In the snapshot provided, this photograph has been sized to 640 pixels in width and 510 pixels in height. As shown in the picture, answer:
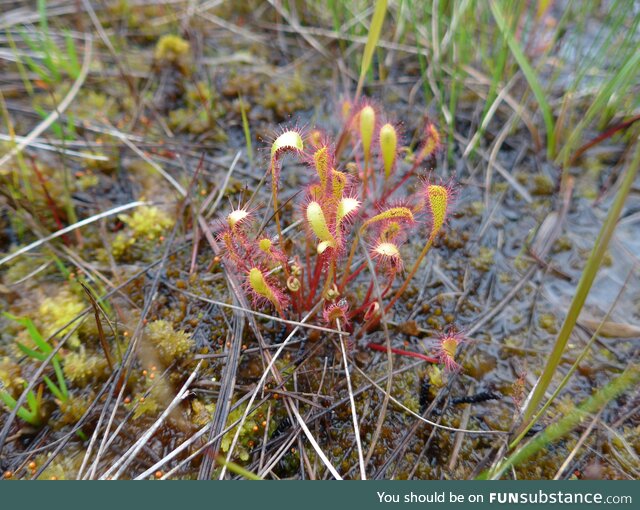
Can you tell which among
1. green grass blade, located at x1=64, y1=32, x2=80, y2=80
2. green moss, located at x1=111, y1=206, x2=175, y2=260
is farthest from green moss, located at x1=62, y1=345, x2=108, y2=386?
green grass blade, located at x1=64, y1=32, x2=80, y2=80

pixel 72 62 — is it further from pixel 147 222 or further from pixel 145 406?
pixel 145 406

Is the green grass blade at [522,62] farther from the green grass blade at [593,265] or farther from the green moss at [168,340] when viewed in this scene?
the green moss at [168,340]

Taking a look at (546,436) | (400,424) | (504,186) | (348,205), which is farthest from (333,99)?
(546,436)

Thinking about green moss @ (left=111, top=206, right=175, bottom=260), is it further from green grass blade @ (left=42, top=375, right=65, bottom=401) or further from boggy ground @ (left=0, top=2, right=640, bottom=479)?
green grass blade @ (left=42, top=375, right=65, bottom=401)

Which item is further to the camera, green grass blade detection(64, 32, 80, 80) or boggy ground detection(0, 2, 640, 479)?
green grass blade detection(64, 32, 80, 80)

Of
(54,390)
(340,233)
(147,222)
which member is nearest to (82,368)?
(54,390)

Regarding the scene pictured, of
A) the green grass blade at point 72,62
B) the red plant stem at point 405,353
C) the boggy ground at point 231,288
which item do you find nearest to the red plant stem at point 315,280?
the boggy ground at point 231,288

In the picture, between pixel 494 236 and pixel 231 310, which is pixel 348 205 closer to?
pixel 231 310

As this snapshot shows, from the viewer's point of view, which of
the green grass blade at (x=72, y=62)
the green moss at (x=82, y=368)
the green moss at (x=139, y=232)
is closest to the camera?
the green moss at (x=82, y=368)
